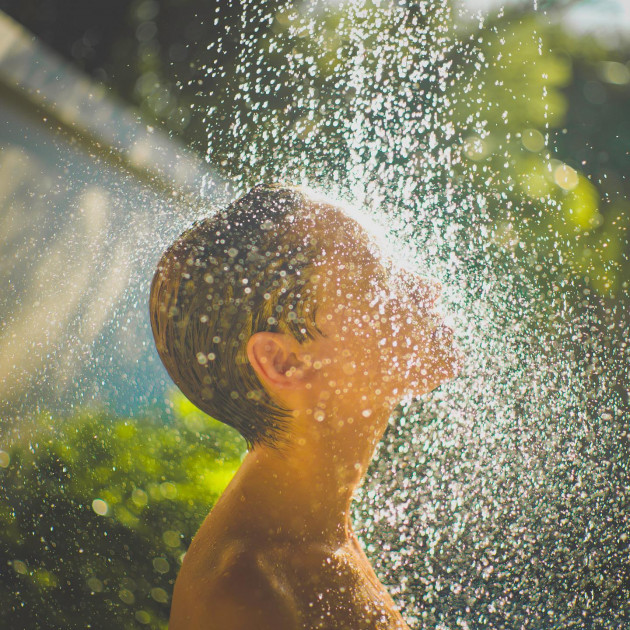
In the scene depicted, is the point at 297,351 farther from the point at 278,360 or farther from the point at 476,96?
the point at 476,96

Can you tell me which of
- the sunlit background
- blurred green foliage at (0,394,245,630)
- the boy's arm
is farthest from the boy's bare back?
blurred green foliage at (0,394,245,630)

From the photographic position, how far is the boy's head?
76 centimetres

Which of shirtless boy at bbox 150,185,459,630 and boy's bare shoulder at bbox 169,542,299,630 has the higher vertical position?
shirtless boy at bbox 150,185,459,630

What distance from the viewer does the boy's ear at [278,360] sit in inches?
30.0

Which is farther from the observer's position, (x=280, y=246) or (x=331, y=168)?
(x=331, y=168)

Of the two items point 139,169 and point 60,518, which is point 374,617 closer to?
point 60,518

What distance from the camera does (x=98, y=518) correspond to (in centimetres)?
161

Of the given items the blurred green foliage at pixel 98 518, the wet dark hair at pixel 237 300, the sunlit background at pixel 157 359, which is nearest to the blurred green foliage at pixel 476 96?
the sunlit background at pixel 157 359

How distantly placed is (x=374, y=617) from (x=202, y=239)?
54 centimetres

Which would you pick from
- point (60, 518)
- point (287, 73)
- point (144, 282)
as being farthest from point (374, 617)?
point (287, 73)

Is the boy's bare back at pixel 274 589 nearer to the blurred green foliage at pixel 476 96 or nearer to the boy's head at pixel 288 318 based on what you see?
the boy's head at pixel 288 318

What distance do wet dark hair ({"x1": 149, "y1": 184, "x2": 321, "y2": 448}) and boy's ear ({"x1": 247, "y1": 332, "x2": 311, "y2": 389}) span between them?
0.04 feet

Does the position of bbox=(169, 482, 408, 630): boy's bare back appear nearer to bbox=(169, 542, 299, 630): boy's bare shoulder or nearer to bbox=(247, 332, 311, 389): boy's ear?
bbox=(169, 542, 299, 630): boy's bare shoulder

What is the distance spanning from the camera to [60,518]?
1.61 m
